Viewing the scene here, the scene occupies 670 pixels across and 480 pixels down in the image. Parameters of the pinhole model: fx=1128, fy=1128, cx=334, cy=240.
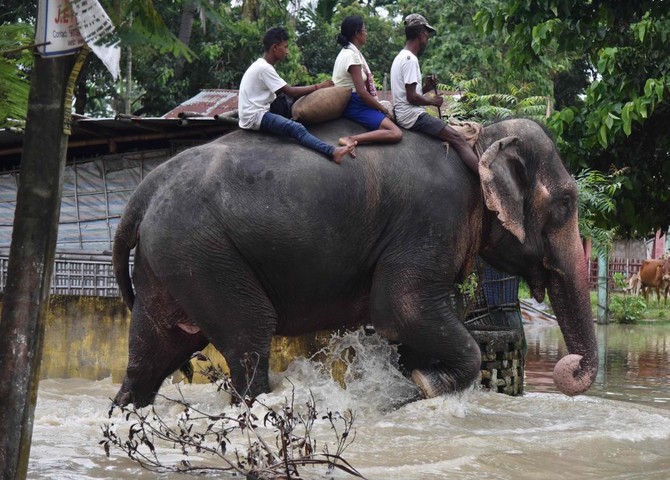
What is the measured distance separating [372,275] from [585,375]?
152cm

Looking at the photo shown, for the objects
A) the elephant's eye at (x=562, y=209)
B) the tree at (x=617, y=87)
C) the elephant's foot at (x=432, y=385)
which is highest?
the tree at (x=617, y=87)

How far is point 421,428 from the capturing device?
23.5 ft

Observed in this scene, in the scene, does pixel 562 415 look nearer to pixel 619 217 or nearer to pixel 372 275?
pixel 372 275

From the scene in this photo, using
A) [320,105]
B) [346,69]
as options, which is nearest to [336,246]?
[320,105]

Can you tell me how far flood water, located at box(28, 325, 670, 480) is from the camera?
5.82 metres

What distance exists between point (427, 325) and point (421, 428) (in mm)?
658

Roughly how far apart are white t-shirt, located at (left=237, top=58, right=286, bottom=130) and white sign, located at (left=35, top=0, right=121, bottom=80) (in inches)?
119

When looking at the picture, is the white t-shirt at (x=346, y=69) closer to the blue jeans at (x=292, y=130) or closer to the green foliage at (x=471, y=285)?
the blue jeans at (x=292, y=130)

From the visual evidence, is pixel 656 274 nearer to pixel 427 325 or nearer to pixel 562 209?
pixel 562 209

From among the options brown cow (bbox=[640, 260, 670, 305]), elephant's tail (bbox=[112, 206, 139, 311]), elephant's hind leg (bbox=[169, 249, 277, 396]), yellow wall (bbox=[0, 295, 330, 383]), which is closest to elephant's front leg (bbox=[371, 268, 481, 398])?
elephant's hind leg (bbox=[169, 249, 277, 396])

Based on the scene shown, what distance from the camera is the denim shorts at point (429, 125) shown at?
7.41 m

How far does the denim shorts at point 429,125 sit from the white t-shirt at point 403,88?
3 centimetres

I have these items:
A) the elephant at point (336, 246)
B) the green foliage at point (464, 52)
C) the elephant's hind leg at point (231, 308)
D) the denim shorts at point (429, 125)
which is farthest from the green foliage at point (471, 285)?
the green foliage at point (464, 52)

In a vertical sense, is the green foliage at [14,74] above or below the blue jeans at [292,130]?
below
